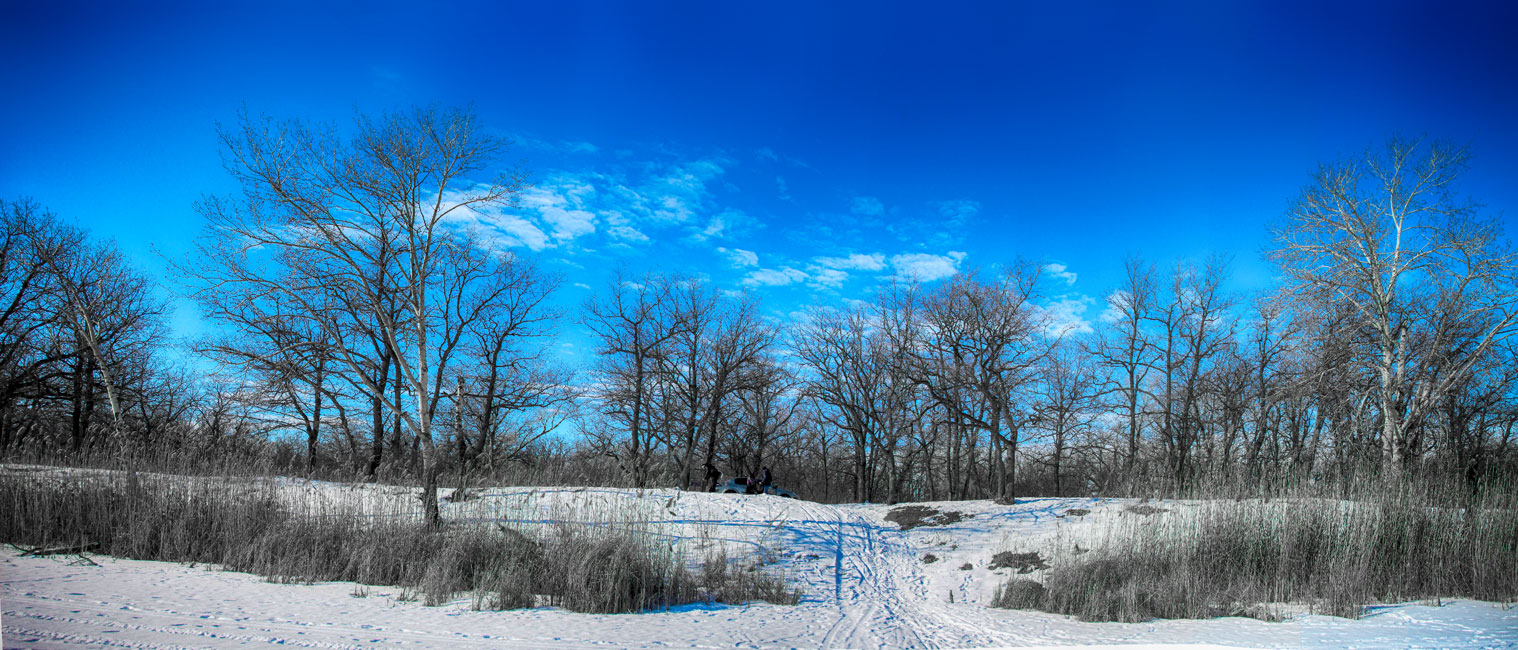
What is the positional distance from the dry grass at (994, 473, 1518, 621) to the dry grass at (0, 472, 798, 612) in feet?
14.8

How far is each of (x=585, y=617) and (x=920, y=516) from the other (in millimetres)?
13310

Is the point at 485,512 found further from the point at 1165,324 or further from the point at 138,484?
the point at 1165,324

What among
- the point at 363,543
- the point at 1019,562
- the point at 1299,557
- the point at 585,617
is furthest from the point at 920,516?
the point at 363,543

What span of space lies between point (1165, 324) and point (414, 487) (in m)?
30.8

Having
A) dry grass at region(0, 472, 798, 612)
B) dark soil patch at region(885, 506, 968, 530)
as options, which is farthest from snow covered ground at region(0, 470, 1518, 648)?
dark soil patch at region(885, 506, 968, 530)

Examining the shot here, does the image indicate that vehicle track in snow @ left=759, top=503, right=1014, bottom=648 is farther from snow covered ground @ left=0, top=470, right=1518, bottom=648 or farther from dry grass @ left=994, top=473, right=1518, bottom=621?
dry grass @ left=994, top=473, right=1518, bottom=621

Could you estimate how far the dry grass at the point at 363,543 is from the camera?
26.4ft

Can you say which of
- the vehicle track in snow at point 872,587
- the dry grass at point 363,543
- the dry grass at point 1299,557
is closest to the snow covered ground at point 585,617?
the vehicle track in snow at point 872,587

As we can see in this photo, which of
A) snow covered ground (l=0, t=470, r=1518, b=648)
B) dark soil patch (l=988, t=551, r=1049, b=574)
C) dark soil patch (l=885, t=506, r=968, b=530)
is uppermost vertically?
snow covered ground (l=0, t=470, r=1518, b=648)

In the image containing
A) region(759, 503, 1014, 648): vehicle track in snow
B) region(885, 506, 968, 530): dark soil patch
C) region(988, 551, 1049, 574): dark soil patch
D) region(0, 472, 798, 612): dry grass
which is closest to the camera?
region(759, 503, 1014, 648): vehicle track in snow

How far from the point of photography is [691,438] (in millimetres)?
30250

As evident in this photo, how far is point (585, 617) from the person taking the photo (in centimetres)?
701

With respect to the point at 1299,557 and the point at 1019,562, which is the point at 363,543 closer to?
the point at 1019,562

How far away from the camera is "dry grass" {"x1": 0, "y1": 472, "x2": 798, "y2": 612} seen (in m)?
8.05
